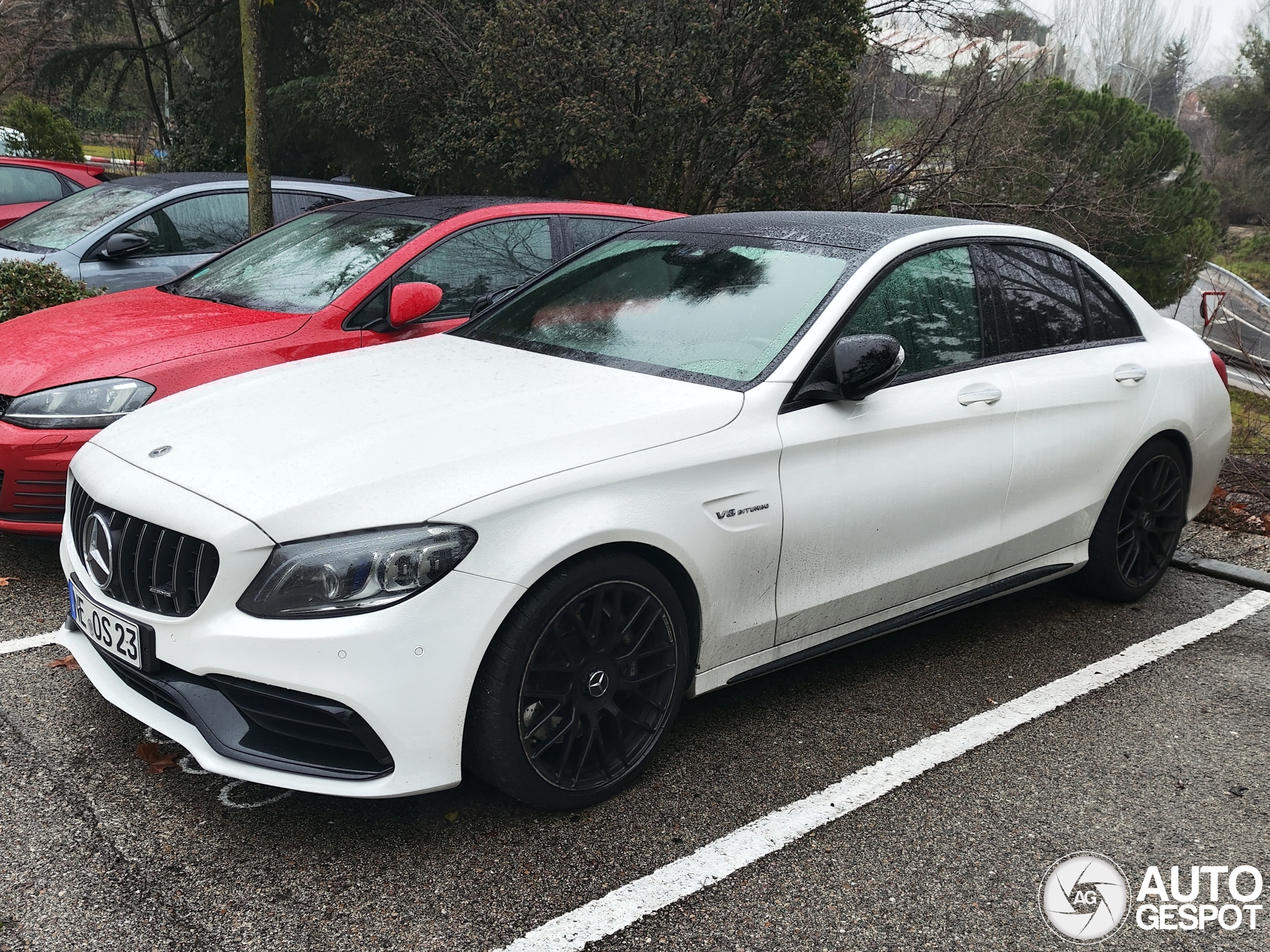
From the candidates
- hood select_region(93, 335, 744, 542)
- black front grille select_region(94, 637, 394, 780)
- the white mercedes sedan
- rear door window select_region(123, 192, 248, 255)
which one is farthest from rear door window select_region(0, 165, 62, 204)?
black front grille select_region(94, 637, 394, 780)

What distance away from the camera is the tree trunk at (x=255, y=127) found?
792 centimetres

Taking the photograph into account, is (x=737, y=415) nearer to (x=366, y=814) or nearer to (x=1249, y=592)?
(x=366, y=814)

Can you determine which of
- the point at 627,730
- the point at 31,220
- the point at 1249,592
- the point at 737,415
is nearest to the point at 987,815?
the point at 627,730

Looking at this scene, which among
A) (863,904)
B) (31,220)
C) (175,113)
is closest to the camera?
(863,904)

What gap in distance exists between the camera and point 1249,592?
5.11 meters

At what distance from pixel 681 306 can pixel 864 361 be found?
71 centimetres

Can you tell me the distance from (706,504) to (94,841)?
175 centimetres

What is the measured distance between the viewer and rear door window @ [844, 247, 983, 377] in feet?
11.9

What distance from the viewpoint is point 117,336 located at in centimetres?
472

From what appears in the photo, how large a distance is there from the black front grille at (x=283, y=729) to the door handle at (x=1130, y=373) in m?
3.17

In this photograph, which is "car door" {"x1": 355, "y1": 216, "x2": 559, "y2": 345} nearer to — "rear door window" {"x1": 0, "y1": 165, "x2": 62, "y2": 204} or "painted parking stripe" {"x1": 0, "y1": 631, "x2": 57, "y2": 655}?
"painted parking stripe" {"x1": 0, "y1": 631, "x2": 57, "y2": 655}

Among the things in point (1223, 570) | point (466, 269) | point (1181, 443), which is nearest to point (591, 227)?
point (466, 269)

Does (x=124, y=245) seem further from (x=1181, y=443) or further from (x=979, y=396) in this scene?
(x=1181, y=443)

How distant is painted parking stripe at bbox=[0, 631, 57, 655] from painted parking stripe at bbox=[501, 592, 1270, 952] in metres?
2.32
